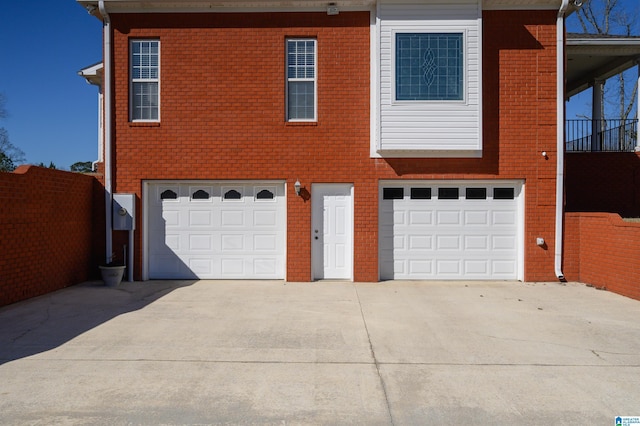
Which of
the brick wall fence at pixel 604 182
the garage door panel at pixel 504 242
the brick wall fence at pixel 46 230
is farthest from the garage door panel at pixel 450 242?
the brick wall fence at pixel 46 230

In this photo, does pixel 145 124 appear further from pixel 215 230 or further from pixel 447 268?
pixel 447 268

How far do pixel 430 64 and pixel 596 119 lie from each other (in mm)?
7016

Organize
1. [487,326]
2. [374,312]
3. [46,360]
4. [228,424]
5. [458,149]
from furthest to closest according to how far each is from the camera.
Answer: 1. [458,149]
2. [374,312]
3. [487,326]
4. [46,360]
5. [228,424]

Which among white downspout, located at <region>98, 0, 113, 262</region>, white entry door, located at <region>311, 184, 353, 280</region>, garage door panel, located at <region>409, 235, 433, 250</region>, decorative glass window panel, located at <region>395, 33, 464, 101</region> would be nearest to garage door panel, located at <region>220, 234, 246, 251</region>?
white entry door, located at <region>311, 184, 353, 280</region>

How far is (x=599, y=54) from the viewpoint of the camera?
40.8 ft

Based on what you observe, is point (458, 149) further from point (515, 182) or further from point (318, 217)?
point (318, 217)

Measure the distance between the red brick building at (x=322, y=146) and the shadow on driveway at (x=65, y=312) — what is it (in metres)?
1.16

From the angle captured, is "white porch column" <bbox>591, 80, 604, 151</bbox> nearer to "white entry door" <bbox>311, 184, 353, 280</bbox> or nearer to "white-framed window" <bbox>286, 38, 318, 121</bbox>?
"white entry door" <bbox>311, 184, 353, 280</bbox>

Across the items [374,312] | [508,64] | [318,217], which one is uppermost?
[508,64]

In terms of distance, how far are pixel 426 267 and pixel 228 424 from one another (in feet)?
24.7

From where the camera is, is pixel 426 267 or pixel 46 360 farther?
pixel 426 267

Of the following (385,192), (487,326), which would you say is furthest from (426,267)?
(487,326)

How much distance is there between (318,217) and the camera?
10250 millimetres

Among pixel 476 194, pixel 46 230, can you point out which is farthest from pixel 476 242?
pixel 46 230
